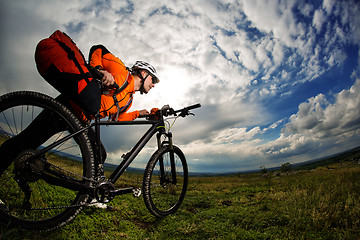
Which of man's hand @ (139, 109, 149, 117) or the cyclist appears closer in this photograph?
the cyclist

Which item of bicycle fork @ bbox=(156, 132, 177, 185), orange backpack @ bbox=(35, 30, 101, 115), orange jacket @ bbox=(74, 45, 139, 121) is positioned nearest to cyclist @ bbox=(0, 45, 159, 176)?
orange jacket @ bbox=(74, 45, 139, 121)

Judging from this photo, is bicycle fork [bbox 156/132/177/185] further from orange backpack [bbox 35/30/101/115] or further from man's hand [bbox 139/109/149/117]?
orange backpack [bbox 35/30/101/115]

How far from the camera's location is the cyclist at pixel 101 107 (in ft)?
7.32

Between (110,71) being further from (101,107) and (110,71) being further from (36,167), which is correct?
(36,167)

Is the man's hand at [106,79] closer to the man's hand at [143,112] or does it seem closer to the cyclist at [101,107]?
the cyclist at [101,107]

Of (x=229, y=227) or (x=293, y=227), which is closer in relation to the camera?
(x=293, y=227)

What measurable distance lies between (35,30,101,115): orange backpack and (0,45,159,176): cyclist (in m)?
0.29

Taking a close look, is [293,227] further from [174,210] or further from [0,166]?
[0,166]

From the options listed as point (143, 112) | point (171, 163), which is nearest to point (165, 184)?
point (171, 163)

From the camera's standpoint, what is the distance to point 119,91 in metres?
3.12

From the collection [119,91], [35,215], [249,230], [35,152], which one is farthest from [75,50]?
[249,230]

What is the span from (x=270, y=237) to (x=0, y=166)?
4.28 m

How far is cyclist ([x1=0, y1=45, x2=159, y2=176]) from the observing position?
7.32 ft

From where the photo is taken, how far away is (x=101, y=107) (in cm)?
288
